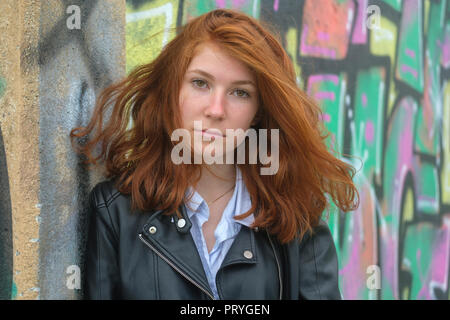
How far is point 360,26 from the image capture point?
3191mm

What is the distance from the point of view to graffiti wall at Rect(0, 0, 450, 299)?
5.37 feet

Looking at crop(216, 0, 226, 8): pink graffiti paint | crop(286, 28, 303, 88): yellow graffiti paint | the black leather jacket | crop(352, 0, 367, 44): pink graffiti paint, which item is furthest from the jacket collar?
crop(352, 0, 367, 44): pink graffiti paint

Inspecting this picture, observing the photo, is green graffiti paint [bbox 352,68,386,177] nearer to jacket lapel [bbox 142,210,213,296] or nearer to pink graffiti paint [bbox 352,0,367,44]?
pink graffiti paint [bbox 352,0,367,44]

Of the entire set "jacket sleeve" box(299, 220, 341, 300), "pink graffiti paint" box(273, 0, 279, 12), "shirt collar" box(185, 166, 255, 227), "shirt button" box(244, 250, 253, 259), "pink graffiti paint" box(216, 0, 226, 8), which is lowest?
"jacket sleeve" box(299, 220, 341, 300)

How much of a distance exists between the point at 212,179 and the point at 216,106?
0.40 meters

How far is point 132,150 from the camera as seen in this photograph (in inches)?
76.9

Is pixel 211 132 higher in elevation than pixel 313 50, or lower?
lower

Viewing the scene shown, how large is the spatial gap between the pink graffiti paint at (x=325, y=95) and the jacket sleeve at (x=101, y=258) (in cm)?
179

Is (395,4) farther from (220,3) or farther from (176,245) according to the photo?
(176,245)

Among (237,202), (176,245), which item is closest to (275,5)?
(237,202)

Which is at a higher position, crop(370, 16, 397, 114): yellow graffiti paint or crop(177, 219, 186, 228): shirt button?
crop(370, 16, 397, 114): yellow graffiti paint

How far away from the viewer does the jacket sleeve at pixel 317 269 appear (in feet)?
6.39

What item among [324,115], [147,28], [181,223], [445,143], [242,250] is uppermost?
[147,28]

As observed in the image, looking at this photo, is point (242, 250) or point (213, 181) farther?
point (213, 181)
